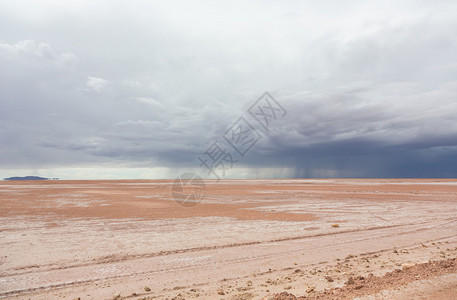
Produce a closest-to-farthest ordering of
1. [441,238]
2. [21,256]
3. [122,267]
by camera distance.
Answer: [122,267] < [21,256] < [441,238]

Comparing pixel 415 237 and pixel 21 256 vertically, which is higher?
pixel 21 256

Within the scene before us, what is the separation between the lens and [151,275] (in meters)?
7.89

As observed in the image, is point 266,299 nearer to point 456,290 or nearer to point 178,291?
point 178,291

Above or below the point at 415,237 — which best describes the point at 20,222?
above

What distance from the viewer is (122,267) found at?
8.60 meters

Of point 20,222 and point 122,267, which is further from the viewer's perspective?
point 20,222

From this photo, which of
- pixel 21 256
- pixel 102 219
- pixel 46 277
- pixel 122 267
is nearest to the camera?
pixel 46 277

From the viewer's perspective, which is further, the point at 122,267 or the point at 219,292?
the point at 122,267

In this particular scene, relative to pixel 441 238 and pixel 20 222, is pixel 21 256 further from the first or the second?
pixel 441 238

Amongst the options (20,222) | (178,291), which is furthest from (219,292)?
(20,222)

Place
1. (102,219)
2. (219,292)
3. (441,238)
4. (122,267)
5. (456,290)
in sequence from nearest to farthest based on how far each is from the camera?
(456,290)
(219,292)
(122,267)
(441,238)
(102,219)

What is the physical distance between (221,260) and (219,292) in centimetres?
259

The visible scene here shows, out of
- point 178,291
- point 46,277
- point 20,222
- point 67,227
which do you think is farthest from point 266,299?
point 20,222

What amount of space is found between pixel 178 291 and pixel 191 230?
7.15 metres
